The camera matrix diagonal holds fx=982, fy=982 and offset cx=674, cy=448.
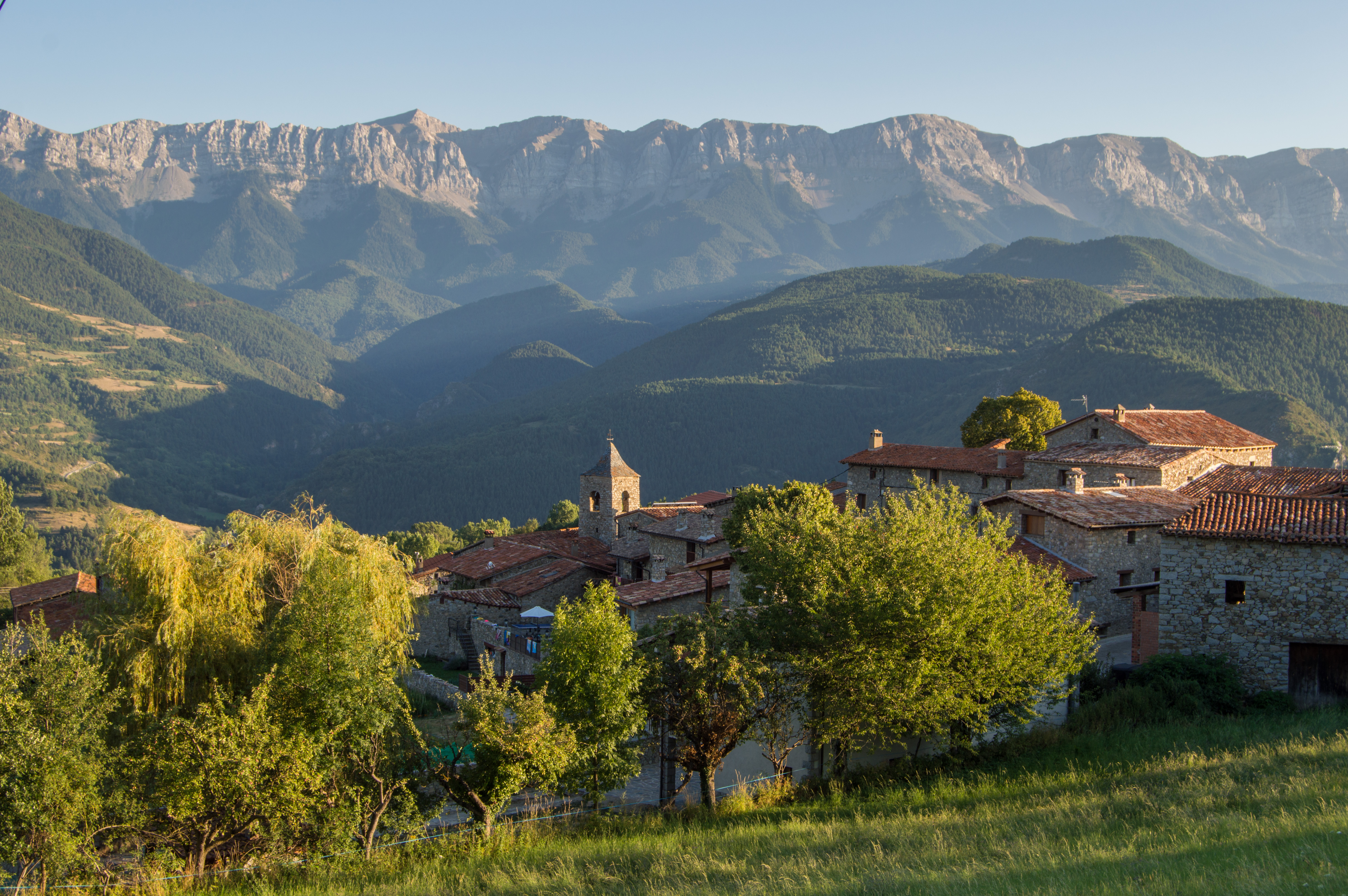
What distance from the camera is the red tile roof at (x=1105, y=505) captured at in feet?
104

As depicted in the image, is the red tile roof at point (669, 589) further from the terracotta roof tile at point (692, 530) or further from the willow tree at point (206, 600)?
the willow tree at point (206, 600)

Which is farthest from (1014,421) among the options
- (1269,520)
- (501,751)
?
(501,751)

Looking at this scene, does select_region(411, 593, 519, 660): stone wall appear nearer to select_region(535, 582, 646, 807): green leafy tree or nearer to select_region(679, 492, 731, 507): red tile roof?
select_region(679, 492, 731, 507): red tile roof

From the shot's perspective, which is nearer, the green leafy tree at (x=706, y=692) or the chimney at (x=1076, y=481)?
the green leafy tree at (x=706, y=692)

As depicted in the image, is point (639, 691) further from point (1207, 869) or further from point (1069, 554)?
point (1069, 554)

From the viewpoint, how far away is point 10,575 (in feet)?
198

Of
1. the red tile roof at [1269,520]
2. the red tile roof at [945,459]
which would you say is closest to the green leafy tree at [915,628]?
the red tile roof at [1269,520]

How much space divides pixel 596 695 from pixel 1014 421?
43404mm

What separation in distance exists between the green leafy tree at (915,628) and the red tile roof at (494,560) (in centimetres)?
2725

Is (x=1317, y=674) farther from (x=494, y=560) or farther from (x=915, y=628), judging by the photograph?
(x=494, y=560)

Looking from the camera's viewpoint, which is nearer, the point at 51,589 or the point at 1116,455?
the point at 51,589

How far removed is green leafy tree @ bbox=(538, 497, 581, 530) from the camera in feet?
259

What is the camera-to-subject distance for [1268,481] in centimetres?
3278

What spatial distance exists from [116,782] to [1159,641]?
2400cm
